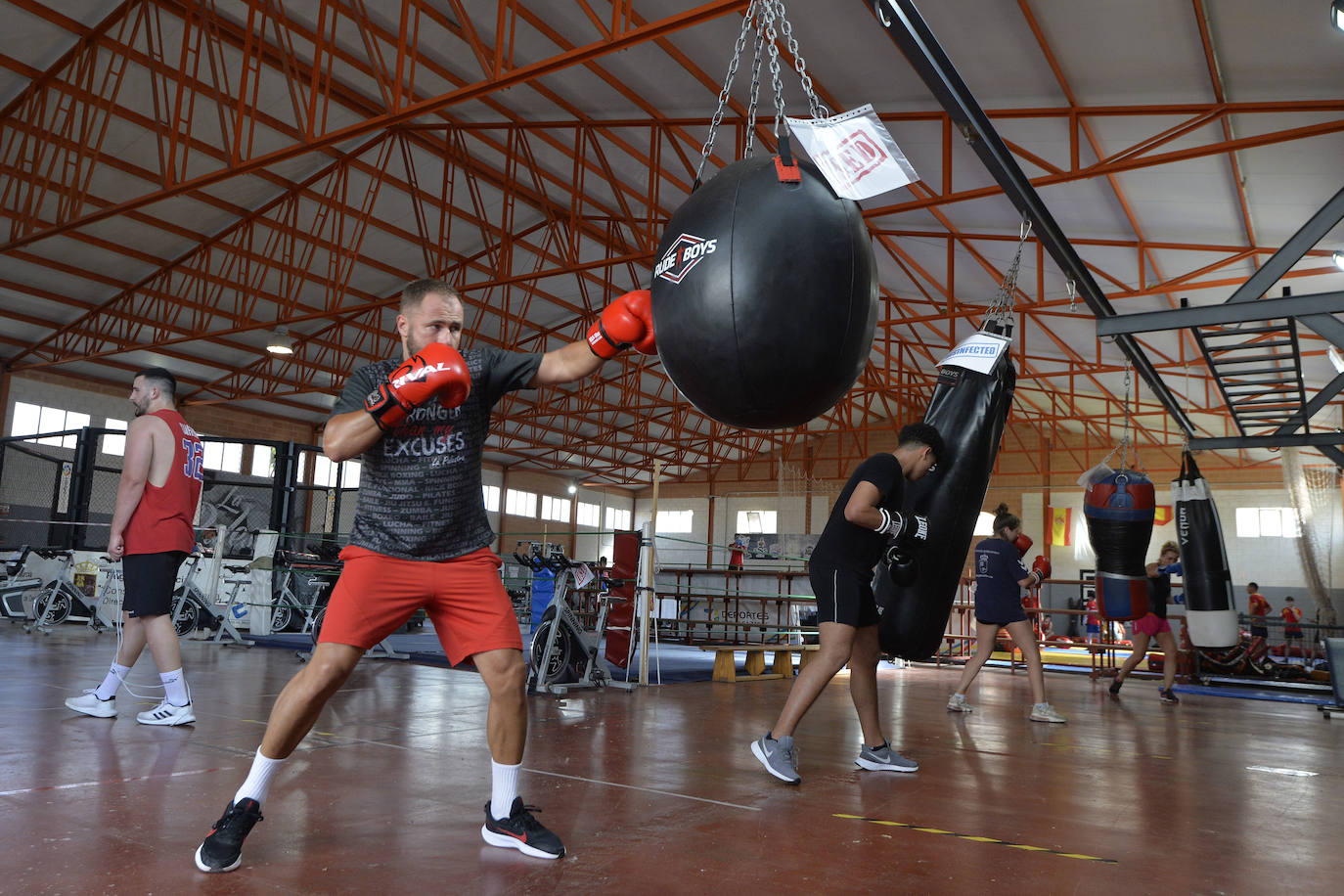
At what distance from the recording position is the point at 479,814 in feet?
8.36

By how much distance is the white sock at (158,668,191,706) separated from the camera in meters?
3.79

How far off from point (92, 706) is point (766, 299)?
12.3 ft

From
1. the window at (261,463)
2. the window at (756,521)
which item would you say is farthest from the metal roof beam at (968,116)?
the window at (756,521)

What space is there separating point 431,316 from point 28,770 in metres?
1.96

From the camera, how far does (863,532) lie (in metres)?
3.48

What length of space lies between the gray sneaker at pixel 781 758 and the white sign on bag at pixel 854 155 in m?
2.01

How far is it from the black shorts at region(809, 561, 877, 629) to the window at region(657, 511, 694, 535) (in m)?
24.6

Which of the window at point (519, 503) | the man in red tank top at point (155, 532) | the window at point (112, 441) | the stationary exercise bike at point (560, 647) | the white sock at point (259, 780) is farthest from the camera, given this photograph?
the window at point (519, 503)

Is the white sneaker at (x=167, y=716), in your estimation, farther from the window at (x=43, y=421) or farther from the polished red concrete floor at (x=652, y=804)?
the window at (x=43, y=421)

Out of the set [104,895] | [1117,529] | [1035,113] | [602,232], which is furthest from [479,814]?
[602,232]

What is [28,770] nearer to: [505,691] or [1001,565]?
[505,691]

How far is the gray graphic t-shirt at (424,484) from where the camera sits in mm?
2211

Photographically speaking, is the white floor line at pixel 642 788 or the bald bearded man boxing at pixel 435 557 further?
the white floor line at pixel 642 788

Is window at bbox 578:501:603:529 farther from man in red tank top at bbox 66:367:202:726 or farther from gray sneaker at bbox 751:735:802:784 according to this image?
gray sneaker at bbox 751:735:802:784
